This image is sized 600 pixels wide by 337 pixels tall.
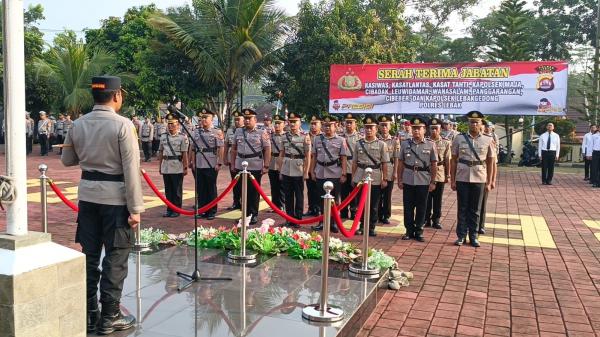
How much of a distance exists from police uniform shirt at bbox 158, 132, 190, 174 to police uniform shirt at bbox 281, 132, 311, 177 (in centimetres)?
160

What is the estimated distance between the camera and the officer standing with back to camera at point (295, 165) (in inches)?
336

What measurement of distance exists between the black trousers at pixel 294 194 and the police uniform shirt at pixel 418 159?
1663 mm

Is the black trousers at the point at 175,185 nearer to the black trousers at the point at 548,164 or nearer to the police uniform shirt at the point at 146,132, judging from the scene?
the black trousers at the point at 548,164

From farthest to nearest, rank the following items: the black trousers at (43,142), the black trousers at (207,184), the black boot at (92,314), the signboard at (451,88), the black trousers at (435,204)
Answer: the black trousers at (43,142) < the signboard at (451,88) < the black trousers at (207,184) < the black trousers at (435,204) < the black boot at (92,314)

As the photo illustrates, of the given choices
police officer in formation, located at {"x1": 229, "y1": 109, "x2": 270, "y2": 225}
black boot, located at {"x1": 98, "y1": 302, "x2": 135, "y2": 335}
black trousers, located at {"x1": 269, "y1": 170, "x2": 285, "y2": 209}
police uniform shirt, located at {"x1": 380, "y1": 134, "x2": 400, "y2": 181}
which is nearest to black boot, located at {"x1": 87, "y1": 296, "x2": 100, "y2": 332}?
black boot, located at {"x1": 98, "y1": 302, "x2": 135, "y2": 335}

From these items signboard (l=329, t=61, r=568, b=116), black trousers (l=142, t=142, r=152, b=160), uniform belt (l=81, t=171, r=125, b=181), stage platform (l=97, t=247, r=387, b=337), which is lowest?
stage platform (l=97, t=247, r=387, b=337)

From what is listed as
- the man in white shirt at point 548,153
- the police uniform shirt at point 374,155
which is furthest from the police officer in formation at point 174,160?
the man in white shirt at point 548,153

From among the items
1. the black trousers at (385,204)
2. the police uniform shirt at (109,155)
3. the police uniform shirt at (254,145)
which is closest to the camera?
the police uniform shirt at (109,155)

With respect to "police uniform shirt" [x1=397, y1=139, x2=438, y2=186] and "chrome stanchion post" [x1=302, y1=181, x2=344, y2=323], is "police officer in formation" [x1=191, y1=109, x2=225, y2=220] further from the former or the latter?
"chrome stanchion post" [x1=302, y1=181, x2=344, y2=323]

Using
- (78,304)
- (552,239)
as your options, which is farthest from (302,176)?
(78,304)

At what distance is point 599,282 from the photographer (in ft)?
18.7

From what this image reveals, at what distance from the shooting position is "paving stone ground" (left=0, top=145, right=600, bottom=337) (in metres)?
4.46

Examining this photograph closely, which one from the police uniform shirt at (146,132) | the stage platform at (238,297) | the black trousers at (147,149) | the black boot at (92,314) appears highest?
the police uniform shirt at (146,132)

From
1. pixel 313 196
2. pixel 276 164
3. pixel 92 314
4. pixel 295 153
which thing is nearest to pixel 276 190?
pixel 276 164
